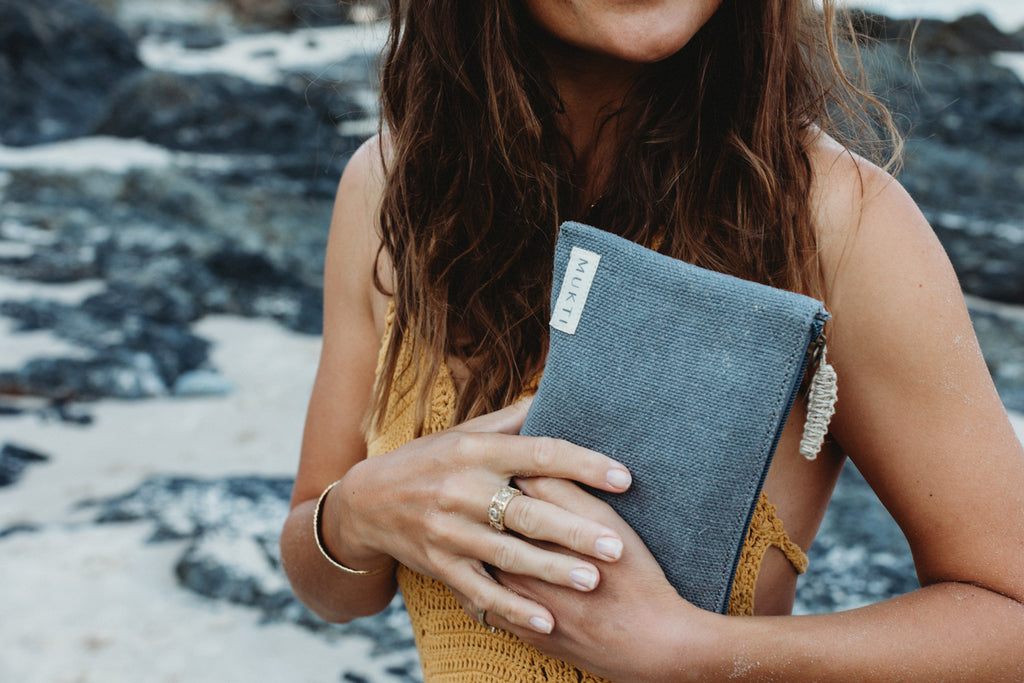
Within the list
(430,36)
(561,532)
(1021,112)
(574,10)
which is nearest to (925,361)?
(561,532)

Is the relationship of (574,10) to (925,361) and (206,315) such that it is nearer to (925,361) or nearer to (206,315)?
(925,361)

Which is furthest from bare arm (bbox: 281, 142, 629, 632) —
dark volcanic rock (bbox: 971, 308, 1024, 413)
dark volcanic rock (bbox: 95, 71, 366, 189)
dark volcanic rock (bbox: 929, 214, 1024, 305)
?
dark volcanic rock (bbox: 95, 71, 366, 189)

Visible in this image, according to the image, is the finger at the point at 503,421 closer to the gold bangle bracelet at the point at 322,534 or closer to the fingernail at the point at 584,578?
the fingernail at the point at 584,578

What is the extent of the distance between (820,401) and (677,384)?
15 cm

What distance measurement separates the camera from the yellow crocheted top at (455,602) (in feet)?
3.73

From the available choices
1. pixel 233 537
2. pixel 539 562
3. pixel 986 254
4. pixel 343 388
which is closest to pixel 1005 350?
pixel 986 254

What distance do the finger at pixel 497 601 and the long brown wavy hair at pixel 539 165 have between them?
0.27m

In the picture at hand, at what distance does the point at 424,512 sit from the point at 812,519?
0.55m

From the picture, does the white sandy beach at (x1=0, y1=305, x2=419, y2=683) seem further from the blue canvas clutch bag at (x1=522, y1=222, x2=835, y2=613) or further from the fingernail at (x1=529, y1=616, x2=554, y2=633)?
the blue canvas clutch bag at (x1=522, y1=222, x2=835, y2=613)

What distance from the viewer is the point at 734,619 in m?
1.00

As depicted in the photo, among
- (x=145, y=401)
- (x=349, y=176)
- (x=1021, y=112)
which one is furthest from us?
(x=1021, y=112)

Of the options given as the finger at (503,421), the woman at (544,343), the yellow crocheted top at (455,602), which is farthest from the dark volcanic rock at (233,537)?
the finger at (503,421)

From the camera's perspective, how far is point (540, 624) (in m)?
1.01

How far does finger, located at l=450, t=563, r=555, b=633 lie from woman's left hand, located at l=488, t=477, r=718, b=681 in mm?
30
